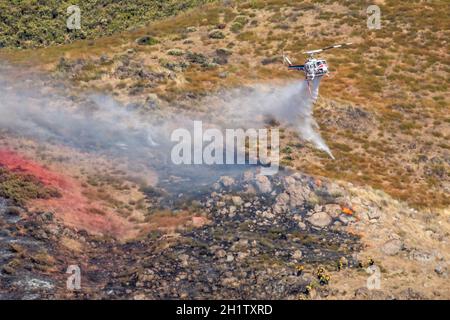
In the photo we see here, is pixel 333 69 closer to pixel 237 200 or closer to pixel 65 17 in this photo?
pixel 237 200

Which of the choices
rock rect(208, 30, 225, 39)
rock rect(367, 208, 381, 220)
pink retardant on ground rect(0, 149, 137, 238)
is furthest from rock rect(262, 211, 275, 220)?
rock rect(208, 30, 225, 39)

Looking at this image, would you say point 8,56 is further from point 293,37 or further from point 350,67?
point 350,67

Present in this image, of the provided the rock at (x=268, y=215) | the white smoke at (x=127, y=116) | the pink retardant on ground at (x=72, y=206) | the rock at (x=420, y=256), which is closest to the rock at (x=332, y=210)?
the rock at (x=268, y=215)

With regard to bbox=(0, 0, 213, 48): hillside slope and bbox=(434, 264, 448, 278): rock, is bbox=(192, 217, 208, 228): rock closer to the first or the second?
bbox=(434, 264, 448, 278): rock
